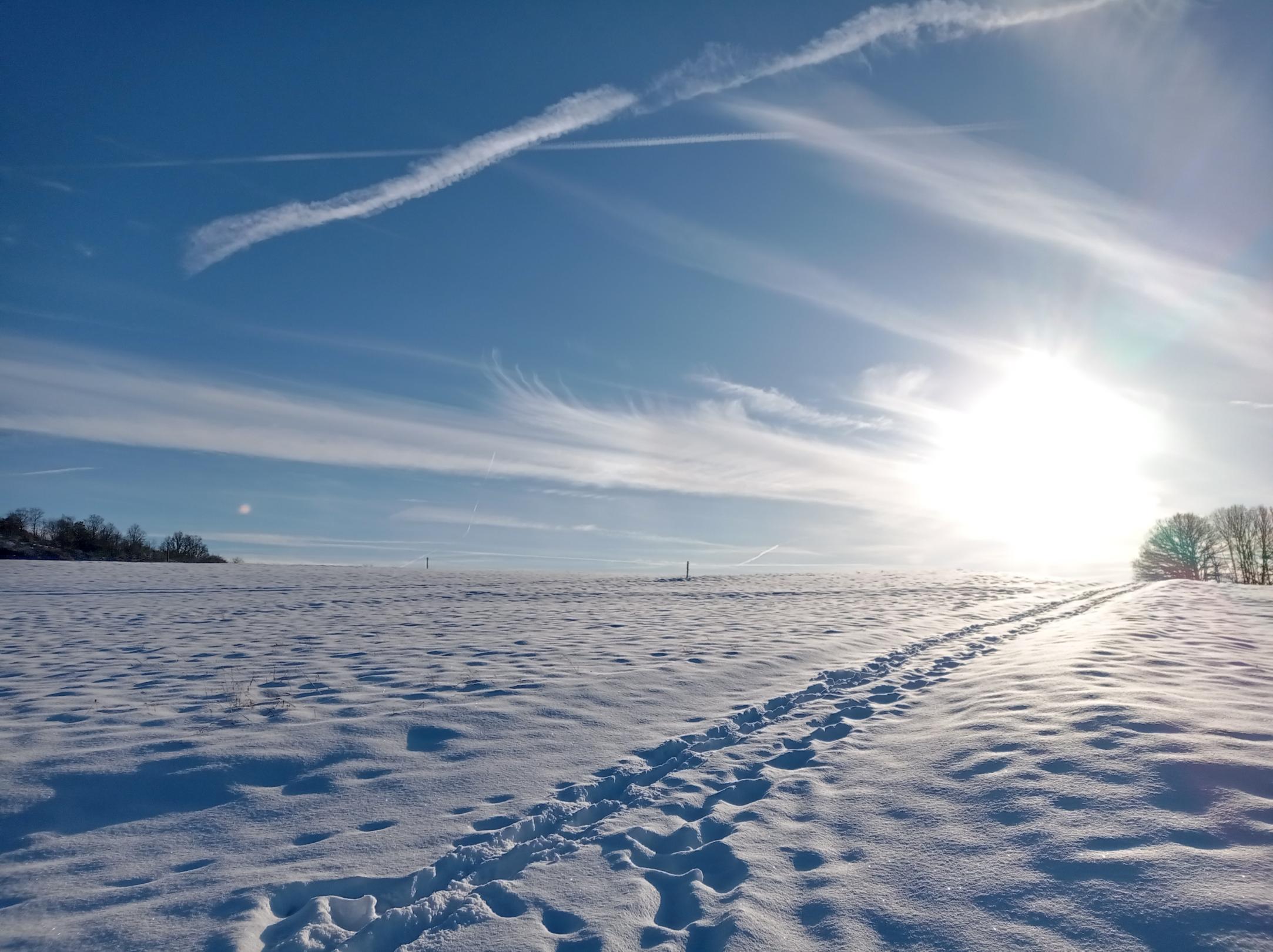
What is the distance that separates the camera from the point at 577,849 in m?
5.32

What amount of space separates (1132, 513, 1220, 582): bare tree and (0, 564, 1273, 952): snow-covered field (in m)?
64.6

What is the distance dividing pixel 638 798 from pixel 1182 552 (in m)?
77.9

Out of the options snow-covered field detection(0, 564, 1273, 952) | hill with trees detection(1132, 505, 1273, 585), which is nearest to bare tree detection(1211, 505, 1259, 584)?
hill with trees detection(1132, 505, 1273, 585)

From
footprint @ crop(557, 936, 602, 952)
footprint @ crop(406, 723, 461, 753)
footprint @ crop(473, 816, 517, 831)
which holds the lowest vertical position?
footprint @ crop(557, 936, 602, 952)

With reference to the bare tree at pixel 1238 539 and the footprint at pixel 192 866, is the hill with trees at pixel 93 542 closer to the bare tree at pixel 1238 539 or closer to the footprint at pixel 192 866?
the footprint at pixel 192 866

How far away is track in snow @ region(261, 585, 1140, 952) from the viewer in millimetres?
4254

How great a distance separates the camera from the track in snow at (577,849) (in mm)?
4254

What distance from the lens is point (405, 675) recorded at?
1052 cm

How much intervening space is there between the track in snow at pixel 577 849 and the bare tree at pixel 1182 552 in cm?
7362

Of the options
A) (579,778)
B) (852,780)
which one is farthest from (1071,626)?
(579,778)

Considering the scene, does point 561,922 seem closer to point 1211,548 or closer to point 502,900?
point 502,900

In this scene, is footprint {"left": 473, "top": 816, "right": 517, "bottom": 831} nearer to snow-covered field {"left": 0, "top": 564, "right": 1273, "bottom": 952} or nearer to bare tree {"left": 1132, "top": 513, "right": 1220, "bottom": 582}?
snow-covered field {"left": 0, "top": 564, "right": 1273, "bottom": 952}

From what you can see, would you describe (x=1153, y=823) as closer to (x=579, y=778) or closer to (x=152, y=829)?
(x=579, y=778)

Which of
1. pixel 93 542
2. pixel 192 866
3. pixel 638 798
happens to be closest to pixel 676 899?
pixel 638 798
